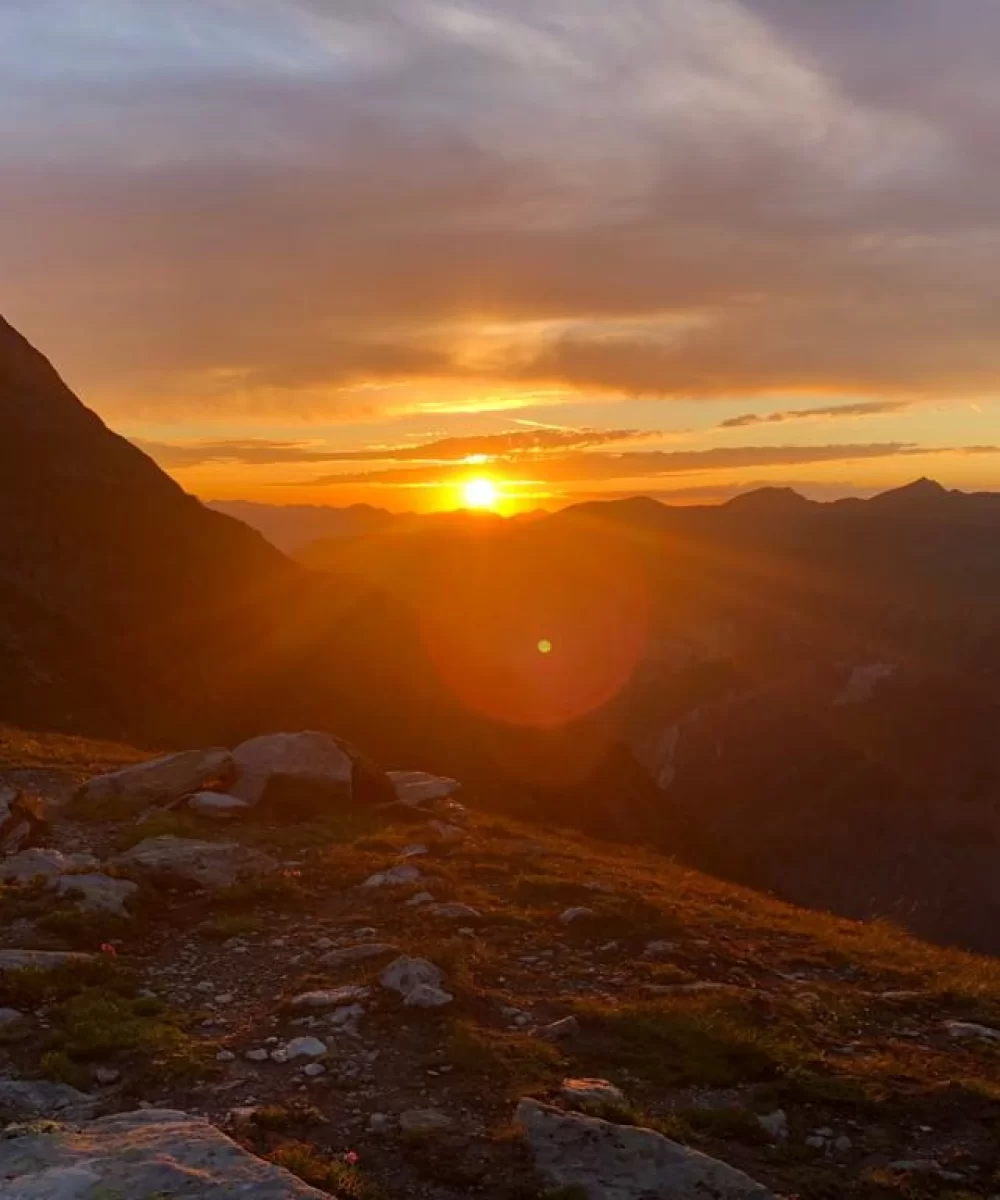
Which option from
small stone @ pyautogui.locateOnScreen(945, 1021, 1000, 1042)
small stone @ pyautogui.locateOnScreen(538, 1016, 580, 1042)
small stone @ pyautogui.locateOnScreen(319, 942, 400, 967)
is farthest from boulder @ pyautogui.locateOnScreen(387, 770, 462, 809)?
small stone @ pyautogui.locateOnScreen(945, 1021, 1000, 1042)

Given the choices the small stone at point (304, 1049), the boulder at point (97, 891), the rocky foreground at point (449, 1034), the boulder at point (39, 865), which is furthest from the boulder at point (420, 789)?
the small stone at point (304, 1049)

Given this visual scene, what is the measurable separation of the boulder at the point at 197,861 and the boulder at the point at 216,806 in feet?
8.87

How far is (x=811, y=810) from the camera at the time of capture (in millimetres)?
169375

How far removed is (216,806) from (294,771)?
260 cm

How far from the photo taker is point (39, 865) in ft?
57.9

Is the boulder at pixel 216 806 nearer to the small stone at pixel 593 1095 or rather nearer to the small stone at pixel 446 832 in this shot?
the small stone at pixel 446 832

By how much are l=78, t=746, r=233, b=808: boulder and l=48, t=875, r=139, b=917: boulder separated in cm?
724

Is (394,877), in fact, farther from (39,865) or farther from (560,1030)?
(560,1030)

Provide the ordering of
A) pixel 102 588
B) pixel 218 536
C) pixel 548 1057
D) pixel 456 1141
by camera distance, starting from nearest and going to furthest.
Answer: pixel 456 1141 → pixel 548 1057 → pixel 102 588 → pixel 218 536

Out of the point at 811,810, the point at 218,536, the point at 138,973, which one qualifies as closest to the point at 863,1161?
the point at 138,973

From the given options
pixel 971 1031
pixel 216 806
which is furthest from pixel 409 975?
pixel 216 806

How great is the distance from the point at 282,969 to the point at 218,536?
6692cm

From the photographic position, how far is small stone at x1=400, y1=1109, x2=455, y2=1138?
9.93 meters

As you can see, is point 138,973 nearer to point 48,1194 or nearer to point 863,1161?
point 48,1194
